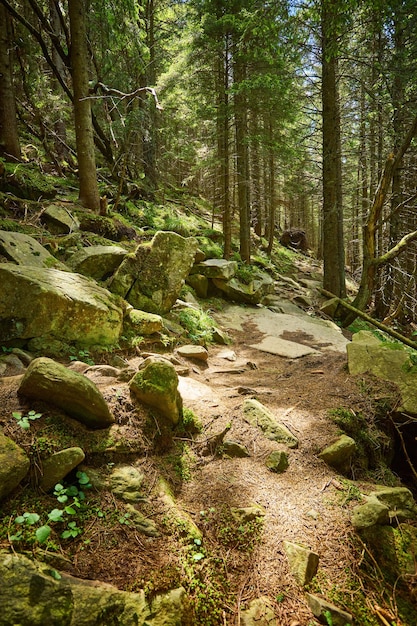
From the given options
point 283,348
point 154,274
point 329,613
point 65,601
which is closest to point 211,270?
point 154,274

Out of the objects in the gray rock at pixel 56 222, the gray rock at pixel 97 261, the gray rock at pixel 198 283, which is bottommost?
the gray rock at pixel 198 283

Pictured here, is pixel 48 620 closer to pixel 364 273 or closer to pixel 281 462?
pixel 281 462

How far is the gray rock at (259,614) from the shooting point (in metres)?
2.13

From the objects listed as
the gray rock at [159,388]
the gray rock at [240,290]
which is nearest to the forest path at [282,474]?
the gray rock at [159,388]

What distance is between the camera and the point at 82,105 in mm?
7828

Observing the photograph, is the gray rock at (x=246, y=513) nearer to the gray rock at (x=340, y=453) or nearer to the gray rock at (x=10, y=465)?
the gray rock at (x=340, y=453)

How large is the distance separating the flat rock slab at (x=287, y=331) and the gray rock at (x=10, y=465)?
5.87 meters

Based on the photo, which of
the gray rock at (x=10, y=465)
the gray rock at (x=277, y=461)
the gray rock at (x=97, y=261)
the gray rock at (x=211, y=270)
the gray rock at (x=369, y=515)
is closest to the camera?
the gray rock at (x=10, y=465)

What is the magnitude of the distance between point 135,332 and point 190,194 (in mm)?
19509

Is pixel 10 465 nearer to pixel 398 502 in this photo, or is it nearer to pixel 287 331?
pixel 398 502

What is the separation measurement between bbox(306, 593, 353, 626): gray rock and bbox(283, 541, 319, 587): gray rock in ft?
0.49

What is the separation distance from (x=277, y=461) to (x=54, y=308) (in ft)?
10.8

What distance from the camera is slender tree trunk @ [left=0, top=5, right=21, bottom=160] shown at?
8094 mm

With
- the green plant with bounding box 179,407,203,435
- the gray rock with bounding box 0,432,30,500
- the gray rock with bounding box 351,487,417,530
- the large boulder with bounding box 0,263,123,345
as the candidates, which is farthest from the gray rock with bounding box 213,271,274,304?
the gray rock with bounding box 0,432,30,500
